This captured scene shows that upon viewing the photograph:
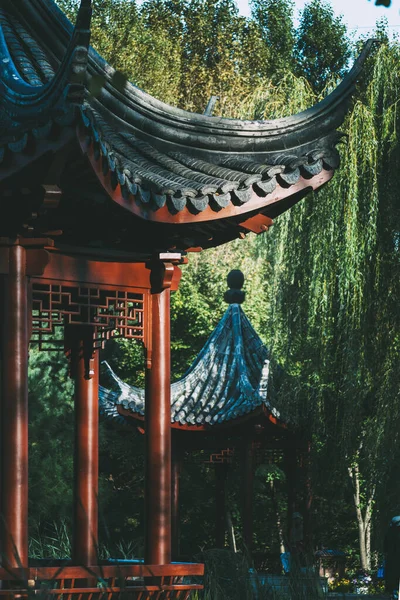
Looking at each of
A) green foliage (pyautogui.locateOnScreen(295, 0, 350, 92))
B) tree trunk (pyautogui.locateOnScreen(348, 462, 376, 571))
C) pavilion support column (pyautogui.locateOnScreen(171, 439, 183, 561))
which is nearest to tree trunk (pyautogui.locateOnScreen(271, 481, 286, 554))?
tree trunk (pyautogui.locateOnScreen(348, 462, 376, 571))

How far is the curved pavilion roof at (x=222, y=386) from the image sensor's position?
1203 cm

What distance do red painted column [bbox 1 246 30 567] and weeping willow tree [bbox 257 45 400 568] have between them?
238 inches

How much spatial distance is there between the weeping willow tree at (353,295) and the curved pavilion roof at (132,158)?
16.9ft

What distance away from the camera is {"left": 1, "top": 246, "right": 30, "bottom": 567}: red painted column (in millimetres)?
5004

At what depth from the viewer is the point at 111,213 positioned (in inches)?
209

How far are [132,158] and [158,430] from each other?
1.42 meters

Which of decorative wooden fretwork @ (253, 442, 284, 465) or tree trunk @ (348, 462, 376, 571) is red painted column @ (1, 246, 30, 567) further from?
tree trunk @ (348, 462, 376, 571)

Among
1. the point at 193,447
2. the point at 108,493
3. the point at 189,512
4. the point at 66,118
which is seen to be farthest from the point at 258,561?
the point at 66,118

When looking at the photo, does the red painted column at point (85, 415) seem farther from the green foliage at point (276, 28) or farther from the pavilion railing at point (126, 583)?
the green foliage at point (276, 28)

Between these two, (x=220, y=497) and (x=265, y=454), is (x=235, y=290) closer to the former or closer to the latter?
(x=265, y=454)

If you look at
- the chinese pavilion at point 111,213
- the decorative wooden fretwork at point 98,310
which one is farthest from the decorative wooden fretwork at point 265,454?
the decorative wooden fretwork at point 98,310

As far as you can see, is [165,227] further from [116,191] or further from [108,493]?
[108,493]

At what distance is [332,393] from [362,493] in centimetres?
783

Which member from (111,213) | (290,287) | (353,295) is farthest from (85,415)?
(290,287)
